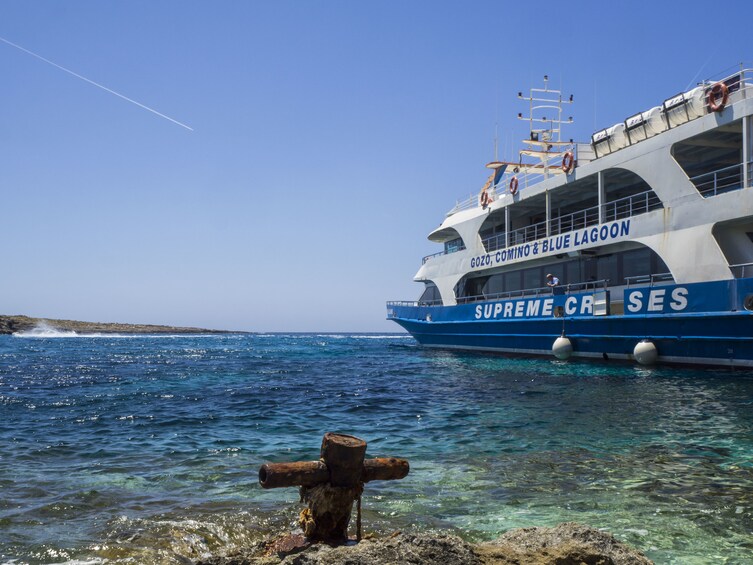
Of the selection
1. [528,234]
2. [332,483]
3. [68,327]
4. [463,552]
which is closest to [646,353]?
[528,234]

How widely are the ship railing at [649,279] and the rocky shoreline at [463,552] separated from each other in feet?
46.3

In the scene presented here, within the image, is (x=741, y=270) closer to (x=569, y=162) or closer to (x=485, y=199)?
(x=569, y=162)

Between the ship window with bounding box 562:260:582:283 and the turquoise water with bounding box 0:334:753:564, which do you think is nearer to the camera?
the turquoise water with bounding box 0:334:753:564

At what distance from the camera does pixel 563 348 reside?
18.2 meters

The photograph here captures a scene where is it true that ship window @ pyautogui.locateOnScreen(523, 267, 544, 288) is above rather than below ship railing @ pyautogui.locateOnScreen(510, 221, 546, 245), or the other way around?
below

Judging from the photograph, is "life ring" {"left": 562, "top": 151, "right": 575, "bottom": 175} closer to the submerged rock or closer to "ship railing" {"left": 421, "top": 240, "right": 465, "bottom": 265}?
"ship railing" {"left": 421, "top": 240, "right": 465, "bottom": 265}

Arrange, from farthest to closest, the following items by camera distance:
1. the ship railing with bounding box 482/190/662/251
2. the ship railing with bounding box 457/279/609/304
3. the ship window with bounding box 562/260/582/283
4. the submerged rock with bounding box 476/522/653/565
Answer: the ship window with bounding box 562/260/582/283, the ship railing with bounding box 482/190/662/251, the ship railing with bounding box 457/279/609/304, the submerged rock with bounding box 476/522/653/565

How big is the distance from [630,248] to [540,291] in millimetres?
4307

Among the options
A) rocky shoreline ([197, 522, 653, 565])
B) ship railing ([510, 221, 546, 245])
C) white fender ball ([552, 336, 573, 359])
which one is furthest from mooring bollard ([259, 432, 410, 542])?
ship railing ([510, 221, 546, 245])

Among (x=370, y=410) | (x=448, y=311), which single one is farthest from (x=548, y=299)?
(x=370, y=410)

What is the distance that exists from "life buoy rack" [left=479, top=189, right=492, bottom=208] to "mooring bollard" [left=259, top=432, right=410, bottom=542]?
876 inches

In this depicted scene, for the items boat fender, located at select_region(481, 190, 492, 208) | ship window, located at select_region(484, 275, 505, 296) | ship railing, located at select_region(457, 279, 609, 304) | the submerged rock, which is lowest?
the submerged rock

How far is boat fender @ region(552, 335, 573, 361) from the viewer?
59.8ft

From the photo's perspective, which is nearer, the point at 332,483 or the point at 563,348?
the point at 332,483
